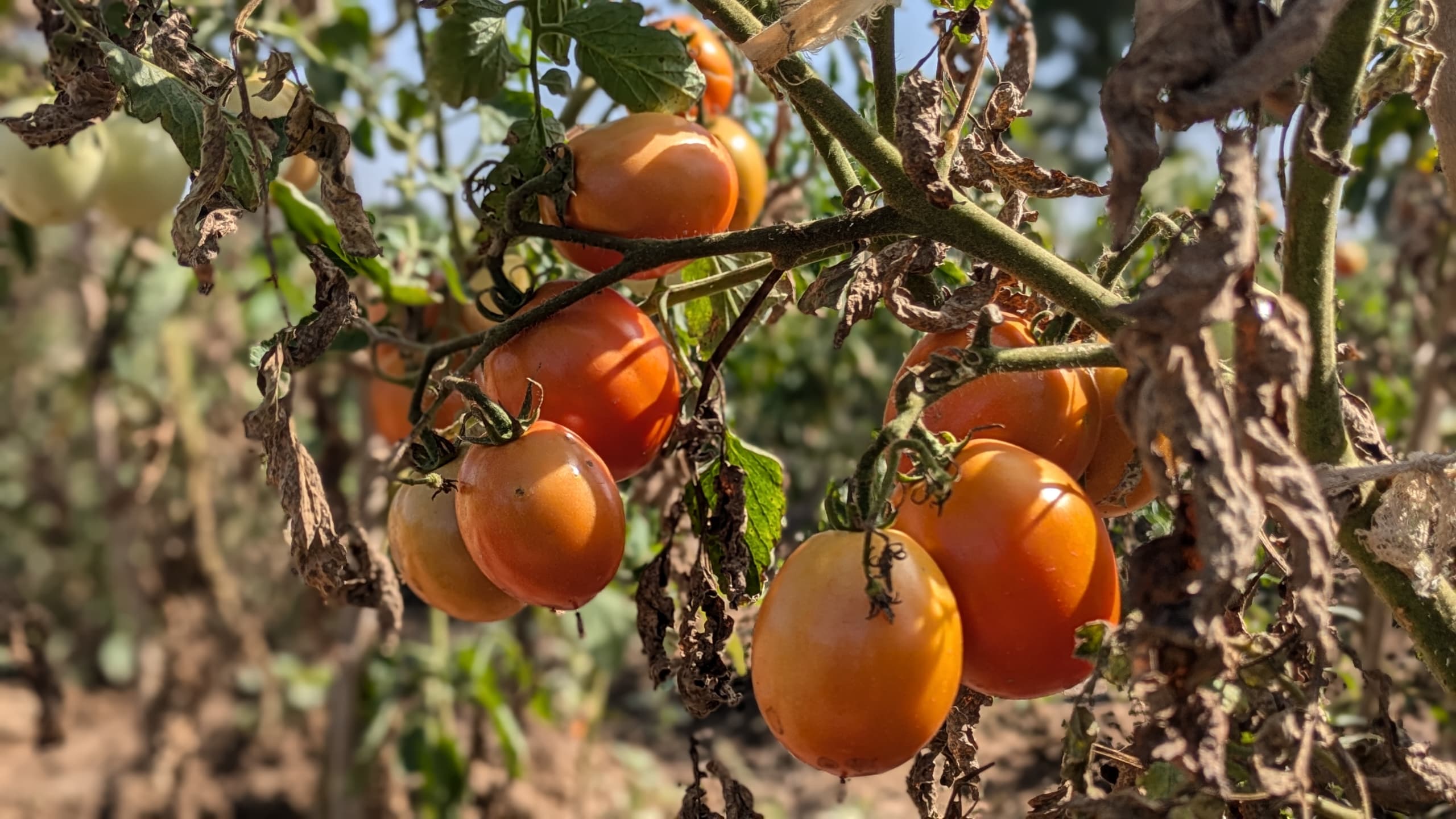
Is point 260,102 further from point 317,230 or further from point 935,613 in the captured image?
point 935,613

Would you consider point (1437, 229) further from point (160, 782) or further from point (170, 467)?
point (170, 467)

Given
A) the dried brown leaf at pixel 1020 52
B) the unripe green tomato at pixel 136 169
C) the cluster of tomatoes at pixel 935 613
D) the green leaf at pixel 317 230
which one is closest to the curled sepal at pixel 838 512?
the cluster of tomatoes at pixel 935 613

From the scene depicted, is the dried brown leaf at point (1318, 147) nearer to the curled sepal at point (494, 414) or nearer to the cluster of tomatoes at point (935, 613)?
the cluster of tomatoes at point (935, 613)

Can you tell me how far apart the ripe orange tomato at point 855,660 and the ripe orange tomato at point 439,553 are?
28cm

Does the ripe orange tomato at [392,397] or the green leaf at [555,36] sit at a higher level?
the green leaf at [555,36]

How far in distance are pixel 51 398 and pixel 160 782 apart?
2427 mm

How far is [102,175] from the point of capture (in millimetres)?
1414

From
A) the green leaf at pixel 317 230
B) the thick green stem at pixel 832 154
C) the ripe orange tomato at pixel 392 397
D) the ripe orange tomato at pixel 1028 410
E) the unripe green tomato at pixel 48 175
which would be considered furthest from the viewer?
the unripe green tomato at pixel 48 175

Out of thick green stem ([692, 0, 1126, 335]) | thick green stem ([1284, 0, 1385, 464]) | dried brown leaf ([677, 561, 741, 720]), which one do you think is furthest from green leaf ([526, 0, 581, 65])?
thick green stem ([1284, 0, 1385, 464])

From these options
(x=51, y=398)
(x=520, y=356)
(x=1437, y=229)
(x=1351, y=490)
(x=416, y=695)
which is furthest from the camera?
(x=51, y=398)

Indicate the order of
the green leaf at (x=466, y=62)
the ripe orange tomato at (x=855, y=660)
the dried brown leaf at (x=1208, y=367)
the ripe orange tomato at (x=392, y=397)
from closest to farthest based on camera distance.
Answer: the dried brown leaf at (x=1208, y=367)
the ripe orange tomato at (x=855, y=660)
the green leaf at (x=466, y=62)
the ripe orange tomato at (x=392, y=397)

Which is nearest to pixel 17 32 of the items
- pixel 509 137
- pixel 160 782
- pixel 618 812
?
pixel 160 782

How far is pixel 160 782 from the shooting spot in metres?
2.57

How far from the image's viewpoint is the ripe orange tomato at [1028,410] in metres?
0.71
